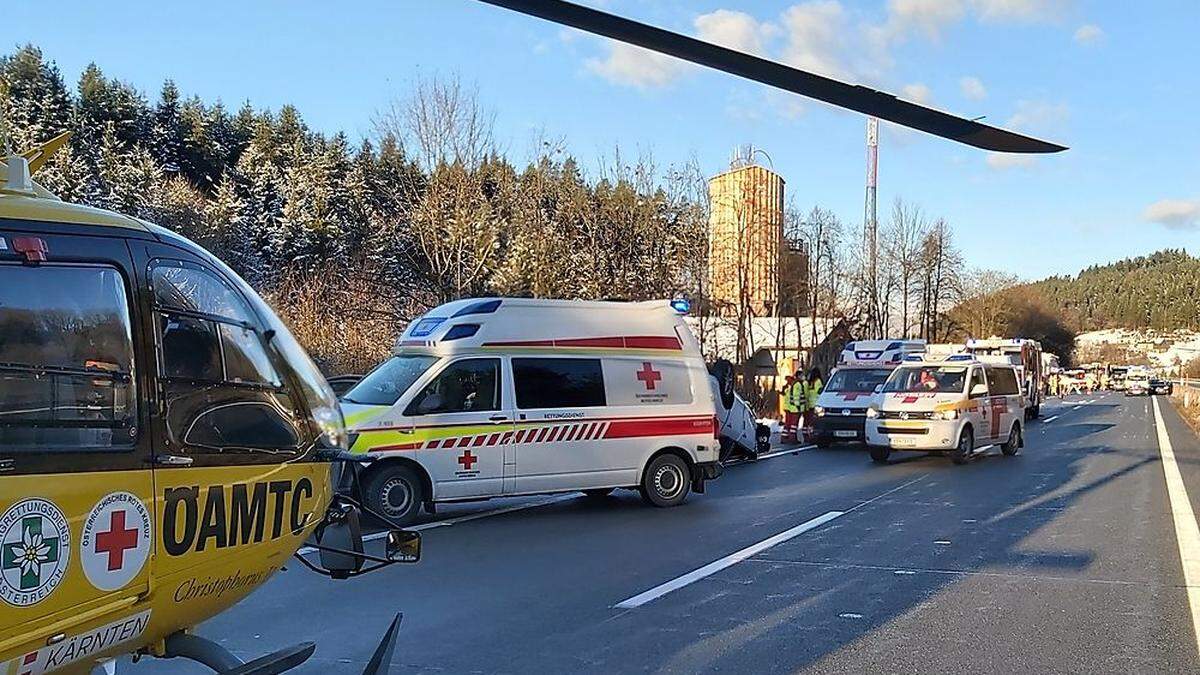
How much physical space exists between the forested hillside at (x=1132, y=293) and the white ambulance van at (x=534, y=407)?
98.3m

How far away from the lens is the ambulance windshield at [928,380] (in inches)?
800

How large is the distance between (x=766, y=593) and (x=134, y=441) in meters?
5.65

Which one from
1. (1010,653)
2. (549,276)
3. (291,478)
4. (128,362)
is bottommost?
(1010,653)

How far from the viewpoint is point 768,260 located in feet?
127

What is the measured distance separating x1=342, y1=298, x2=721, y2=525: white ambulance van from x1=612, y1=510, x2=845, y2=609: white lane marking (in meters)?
2.00

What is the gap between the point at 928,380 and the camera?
2066cm

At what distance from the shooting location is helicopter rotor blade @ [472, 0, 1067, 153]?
3.74 meters

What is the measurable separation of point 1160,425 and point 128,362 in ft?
126

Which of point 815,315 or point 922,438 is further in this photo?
point 815,315

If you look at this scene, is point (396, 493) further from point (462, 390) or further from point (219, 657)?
point (219, 657)

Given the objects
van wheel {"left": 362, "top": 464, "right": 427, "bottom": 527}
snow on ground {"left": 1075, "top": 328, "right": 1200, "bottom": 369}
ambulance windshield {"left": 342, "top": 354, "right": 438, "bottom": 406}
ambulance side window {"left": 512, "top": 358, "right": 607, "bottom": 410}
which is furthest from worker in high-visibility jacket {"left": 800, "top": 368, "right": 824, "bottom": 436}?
snow on ground {"left": 1075, "top": 328, "right": 1200, "bottom": 369}

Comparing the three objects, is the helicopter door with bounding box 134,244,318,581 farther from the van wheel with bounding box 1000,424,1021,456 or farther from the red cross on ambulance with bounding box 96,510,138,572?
the van wheel with bounding box 1000,424,1021,456

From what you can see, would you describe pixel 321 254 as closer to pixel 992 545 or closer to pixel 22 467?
pixel 992 545

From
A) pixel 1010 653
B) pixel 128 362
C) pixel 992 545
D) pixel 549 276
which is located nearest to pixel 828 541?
pixel 992 545
